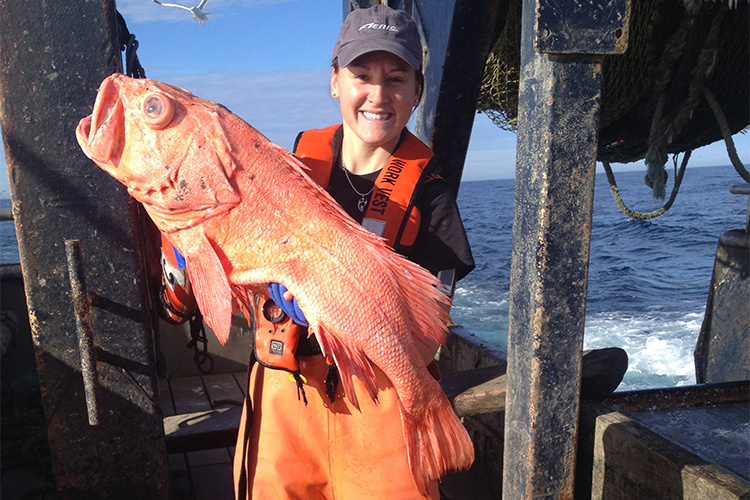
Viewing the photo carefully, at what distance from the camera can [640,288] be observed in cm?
1839

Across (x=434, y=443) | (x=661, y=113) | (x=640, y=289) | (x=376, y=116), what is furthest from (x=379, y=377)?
(x=640, y=289)

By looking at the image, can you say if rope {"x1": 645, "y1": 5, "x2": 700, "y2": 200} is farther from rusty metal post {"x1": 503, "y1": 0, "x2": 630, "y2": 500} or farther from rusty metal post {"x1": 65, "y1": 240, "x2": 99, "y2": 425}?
rusty metal post {"x1": 65, "y1": 240, "x2": 99, "y2": 425}

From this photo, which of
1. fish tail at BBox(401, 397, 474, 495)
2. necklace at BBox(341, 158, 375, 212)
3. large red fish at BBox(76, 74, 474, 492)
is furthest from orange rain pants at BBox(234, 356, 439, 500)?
necklace at BBox(341, 158, 375, 212)

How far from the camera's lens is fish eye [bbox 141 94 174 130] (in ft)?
5.40

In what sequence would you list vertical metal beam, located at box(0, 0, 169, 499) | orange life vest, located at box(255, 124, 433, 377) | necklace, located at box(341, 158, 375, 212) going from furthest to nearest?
vertical metal beam, located at box(0, 0, 169, 499)
necklace, located at box(341, 158, 375, 212)
orange life vest, located at box(255, 124, 433, 377)

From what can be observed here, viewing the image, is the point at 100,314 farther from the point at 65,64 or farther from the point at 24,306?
the point at 24,306

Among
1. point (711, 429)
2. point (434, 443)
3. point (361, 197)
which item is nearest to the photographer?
point (434, 443)

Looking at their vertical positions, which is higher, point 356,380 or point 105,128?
point 105,128

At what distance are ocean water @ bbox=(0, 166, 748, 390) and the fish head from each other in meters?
10.9

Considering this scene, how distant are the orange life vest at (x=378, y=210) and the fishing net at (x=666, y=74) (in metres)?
1.72

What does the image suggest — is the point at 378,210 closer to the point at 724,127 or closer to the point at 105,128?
the point at 105,128

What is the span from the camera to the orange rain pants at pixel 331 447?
2.00m

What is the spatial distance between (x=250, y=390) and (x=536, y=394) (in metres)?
1.10

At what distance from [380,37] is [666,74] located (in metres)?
2.34
